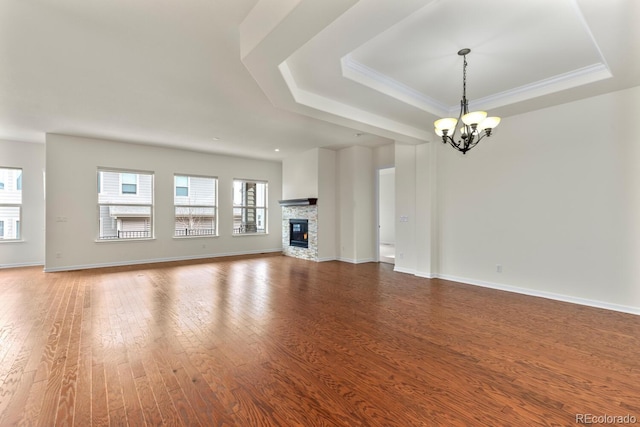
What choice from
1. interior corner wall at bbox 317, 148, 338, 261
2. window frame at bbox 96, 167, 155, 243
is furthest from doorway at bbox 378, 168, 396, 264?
window frame at bbox 96, 167, 155, 243

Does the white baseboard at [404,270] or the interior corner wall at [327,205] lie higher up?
the interior corner wall at [327,205]

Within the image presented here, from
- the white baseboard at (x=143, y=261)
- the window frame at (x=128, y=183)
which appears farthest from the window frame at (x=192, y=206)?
the window frame at (x=128, y=183)

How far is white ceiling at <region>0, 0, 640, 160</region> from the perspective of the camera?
2.42 metres

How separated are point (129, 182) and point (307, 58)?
6380 millimetres

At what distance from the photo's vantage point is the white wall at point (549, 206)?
376cm

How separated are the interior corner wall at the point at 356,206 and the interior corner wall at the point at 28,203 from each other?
747cm

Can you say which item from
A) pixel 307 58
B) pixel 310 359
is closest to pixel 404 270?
pixel 310 359

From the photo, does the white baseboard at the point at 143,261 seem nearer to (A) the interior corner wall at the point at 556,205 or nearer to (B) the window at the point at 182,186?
(B) the window at the point at 182,186

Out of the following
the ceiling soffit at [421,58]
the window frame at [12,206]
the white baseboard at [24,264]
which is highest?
the ceiling soffit at [421,58]

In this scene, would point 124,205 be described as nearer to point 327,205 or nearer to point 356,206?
point 327,205

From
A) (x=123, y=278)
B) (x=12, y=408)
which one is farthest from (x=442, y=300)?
(x=123, y=278)

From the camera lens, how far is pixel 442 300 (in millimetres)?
4254

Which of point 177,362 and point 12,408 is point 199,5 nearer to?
point 177,362

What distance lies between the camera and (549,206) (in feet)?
14.2
